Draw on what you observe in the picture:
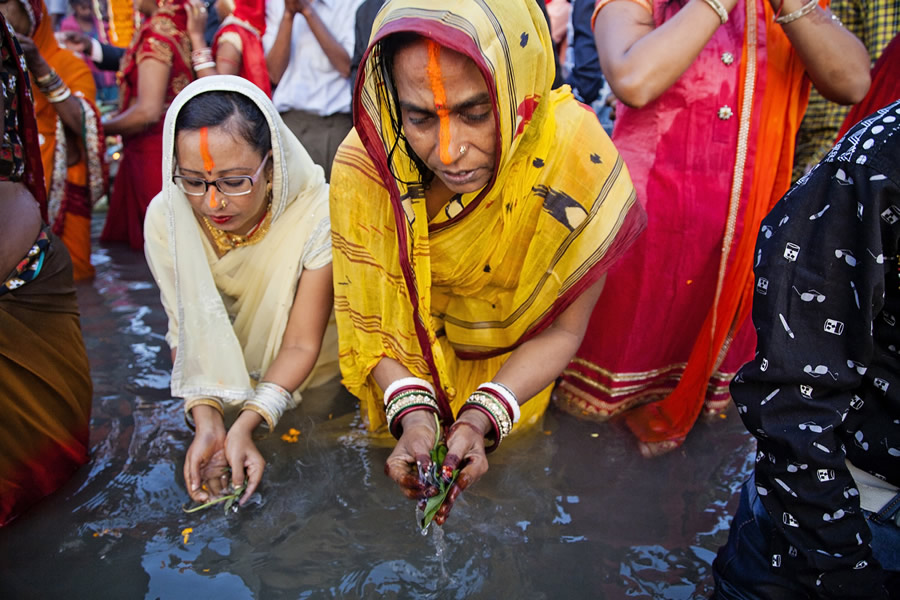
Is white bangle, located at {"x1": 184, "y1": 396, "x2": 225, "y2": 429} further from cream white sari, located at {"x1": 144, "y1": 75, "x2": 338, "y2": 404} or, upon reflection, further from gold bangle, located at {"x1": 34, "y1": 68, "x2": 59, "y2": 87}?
gold bangle, located at {"x1": 34, "y1": 68, "x2": 59, "y2": 87}

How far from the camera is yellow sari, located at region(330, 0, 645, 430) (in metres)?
1.88

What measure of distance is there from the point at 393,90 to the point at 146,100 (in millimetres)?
3265

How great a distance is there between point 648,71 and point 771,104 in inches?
21.6

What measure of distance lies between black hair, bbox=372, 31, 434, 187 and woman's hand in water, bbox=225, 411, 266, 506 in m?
1.06

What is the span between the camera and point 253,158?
2422 mm

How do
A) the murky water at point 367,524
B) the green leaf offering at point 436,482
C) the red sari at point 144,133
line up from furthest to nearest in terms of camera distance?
the red sari at point 144,133 < the murky water at point 367,524 < the green leaf offering at point 436,482

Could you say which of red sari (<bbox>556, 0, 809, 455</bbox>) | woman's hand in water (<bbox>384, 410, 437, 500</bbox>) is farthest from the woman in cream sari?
red sari (<bbox>556, 0, 809, 455</bbox>)

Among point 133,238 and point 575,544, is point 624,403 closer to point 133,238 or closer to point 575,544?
point 575,544

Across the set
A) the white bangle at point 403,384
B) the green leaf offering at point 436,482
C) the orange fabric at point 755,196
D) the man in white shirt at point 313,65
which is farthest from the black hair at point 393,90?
the man in white shirt at point 313,65

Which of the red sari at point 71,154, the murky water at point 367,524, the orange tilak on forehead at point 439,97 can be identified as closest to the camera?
the orange tilak on forehead at point 439,97

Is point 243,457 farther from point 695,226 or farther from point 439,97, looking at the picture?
point 695,226

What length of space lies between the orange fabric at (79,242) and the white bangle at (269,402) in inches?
107

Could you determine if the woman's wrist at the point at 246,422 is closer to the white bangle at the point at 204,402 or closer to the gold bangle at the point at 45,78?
the white bangle at the point at 204,402

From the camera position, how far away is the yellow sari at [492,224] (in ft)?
6.18
